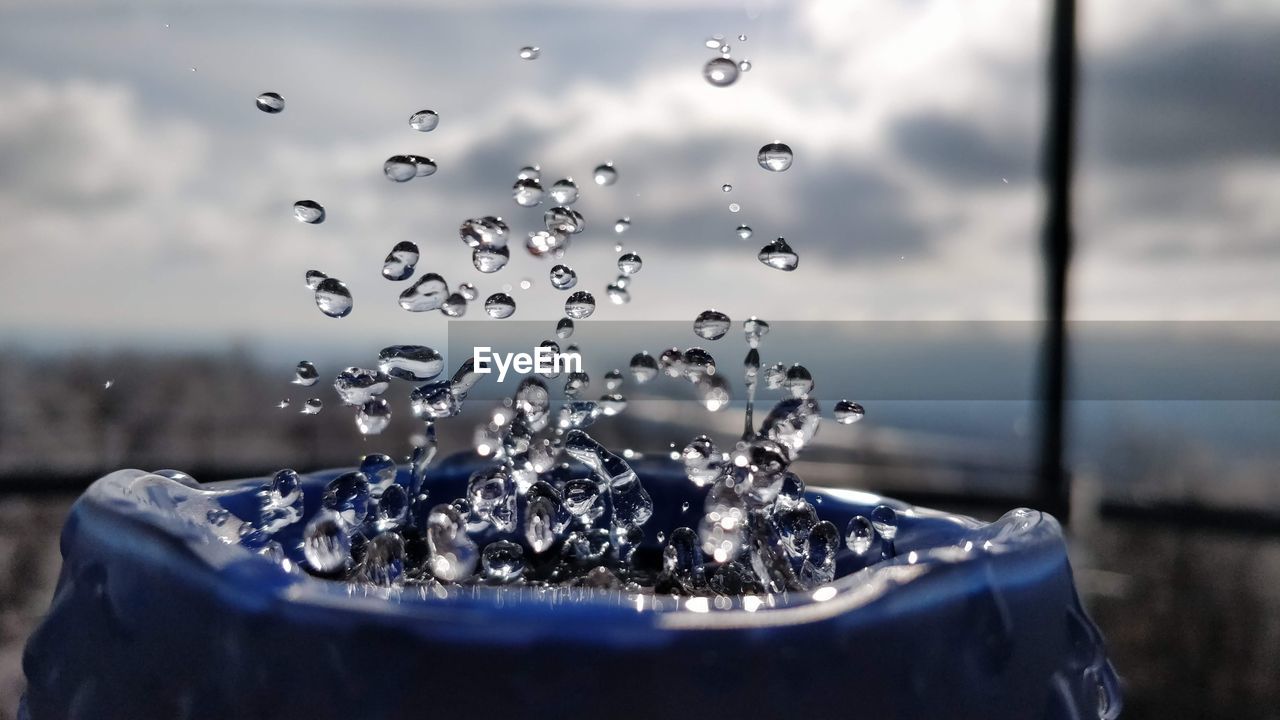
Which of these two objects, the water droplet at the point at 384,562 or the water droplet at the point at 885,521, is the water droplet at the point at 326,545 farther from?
the water droplet at the point at 885,521

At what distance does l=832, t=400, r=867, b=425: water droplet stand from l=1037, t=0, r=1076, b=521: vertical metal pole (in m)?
1.56

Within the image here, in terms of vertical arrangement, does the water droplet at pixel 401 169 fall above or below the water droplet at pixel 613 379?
above

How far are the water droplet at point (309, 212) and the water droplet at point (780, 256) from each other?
358 millimetres

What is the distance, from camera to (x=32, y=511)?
2.03 meters

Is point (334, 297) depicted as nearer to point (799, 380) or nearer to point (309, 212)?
point (309, 212)

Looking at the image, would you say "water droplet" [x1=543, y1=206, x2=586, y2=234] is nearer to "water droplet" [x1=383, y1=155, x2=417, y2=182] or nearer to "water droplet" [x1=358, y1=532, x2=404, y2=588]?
"water droplet" [x1=383, y1=155, x2=417, y2=182]

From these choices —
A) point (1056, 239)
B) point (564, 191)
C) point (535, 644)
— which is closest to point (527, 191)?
point (564, 191)

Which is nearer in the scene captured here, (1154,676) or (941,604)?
(941,604)

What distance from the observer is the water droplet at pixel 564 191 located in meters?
0.72

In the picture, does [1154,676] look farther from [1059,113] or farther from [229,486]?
[229,486]

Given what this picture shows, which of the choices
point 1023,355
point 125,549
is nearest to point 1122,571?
point 1023,355

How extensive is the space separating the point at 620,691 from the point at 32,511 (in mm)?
2320

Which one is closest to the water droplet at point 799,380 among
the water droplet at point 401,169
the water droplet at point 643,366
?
the water droplet at point 643,366

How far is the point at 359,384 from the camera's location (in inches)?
23.8
